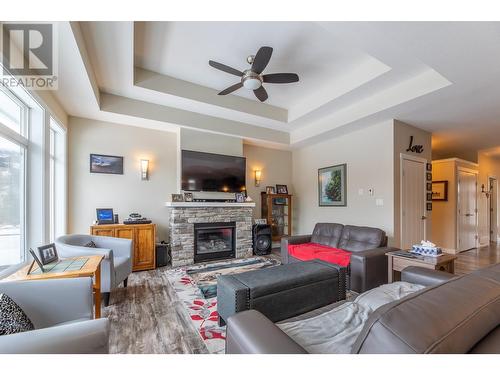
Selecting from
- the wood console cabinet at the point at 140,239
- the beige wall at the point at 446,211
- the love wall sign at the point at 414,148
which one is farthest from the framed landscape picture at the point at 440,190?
the wood console cabinet at the point at 140,239

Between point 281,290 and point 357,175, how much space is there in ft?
10.5

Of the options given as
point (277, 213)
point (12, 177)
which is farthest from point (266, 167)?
point (12, 177)

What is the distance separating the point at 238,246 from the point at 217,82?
3059mm

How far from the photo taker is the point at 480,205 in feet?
20.3

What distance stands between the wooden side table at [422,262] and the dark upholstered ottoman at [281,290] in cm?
78

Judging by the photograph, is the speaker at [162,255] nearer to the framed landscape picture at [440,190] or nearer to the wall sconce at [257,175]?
the wall sconce at [257,175]

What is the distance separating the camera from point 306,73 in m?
3.34

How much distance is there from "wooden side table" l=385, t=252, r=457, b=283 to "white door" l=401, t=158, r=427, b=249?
1.45m

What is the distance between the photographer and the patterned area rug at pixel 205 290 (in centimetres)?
201

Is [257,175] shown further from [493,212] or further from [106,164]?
[493,212]

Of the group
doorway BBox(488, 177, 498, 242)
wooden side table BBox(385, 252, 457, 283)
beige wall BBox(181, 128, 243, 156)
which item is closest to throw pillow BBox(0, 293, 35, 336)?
wooden side table BBox(385, 252, 457, 283)

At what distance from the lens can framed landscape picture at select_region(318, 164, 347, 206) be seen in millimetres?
4625

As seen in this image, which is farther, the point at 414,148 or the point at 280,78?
the point at 414,148

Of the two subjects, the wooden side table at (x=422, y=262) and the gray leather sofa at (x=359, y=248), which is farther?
the gray leather sofa at (x=359, y=248)
